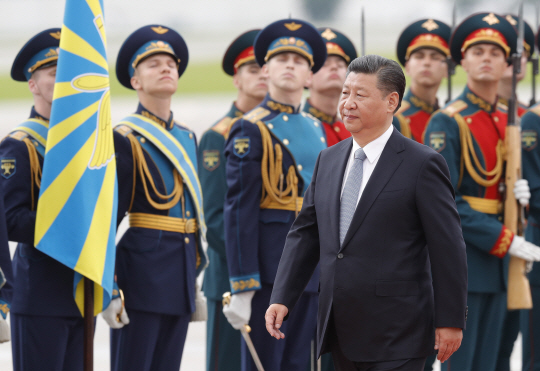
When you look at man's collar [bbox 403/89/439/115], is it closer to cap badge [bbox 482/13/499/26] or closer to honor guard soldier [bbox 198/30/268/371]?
cap badge [bbox 482/13/499/26]

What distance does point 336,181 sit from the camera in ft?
9.80

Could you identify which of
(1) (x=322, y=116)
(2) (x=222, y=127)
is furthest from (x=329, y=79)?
(2) (x=222, y=127)

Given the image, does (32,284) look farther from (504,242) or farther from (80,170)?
(504,242)

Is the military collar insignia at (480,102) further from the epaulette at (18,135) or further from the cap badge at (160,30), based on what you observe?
the epaulette at (18,135)

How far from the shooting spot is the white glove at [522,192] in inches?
180

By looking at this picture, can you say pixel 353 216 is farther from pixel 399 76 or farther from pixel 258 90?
pixel 258 90

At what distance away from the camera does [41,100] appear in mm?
3977

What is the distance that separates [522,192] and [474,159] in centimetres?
31

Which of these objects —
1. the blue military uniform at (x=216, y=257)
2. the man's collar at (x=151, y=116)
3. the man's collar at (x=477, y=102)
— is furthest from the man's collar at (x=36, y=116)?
the man's collar at (x=477, y=102)

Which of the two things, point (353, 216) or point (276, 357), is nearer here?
point (353, 216)

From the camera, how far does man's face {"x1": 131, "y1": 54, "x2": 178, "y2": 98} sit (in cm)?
411

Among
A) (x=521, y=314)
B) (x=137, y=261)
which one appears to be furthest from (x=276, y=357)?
(x=521, y=314)

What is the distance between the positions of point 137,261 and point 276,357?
2.61 feet

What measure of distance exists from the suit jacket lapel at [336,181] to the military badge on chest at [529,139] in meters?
2.42
